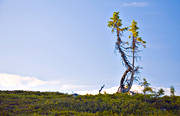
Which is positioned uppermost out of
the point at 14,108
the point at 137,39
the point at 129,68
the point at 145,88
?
the point at 137,39

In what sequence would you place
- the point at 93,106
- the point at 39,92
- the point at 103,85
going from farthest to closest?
the point at 103,85 < the point at 39,92 < the point at 93,106

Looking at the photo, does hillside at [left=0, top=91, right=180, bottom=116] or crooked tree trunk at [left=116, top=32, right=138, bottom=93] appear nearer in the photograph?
hillside at [left=0, top=91, right=180, bottom=116]

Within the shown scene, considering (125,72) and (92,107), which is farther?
(125,72)

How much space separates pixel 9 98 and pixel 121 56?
12.3m

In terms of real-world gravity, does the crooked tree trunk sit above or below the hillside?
above

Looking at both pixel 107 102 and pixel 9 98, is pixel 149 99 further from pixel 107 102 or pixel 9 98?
pixel 9 98

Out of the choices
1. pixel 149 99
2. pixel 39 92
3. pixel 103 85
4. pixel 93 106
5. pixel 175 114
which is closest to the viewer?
pixel 175 114

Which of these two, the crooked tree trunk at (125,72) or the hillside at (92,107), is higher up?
the crooked tree trunk at (125,72)

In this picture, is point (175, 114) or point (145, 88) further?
point (145, 88)

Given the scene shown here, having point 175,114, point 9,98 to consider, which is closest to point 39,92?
point 9,98

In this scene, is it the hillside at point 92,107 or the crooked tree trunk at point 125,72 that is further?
the crooked tree trunk at point 125,72

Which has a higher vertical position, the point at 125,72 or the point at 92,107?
the point at 125,72

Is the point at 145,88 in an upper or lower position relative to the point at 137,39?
lower

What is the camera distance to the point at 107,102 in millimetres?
16391
